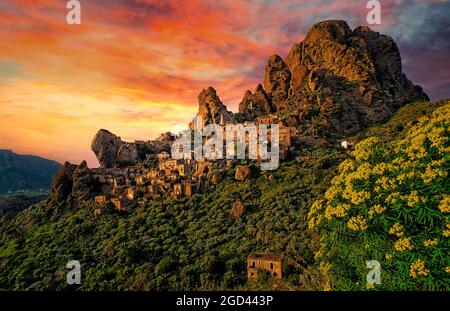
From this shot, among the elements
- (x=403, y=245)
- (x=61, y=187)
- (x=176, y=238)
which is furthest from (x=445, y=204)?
(x=61, y=187)

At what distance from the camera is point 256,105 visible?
447 ft

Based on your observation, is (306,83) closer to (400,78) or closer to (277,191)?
(400,78)

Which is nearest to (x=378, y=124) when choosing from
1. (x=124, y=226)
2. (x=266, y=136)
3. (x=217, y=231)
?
(x=266, y=136)

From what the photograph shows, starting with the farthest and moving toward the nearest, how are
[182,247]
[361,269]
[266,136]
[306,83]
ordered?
1. [306,83]
2. [266,136]
3. [182,247]
4. [361,269]

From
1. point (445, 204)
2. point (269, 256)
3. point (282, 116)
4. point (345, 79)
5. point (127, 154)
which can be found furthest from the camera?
point (345, 79)

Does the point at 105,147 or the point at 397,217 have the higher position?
the point at 105,147

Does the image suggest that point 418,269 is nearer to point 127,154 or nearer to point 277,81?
point 127,154

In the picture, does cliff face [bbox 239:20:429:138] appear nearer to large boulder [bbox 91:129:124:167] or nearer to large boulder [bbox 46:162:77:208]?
large boulder [bbox 91:129:124:167]

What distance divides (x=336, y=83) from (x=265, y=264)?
105 metres

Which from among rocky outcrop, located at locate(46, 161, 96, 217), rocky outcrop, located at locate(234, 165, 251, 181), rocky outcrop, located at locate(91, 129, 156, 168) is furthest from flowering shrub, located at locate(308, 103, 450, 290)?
rocky outcrop, located at locate(91, 129, 156, 168)

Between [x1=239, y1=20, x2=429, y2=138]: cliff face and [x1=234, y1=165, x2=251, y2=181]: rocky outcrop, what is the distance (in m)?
40.8
